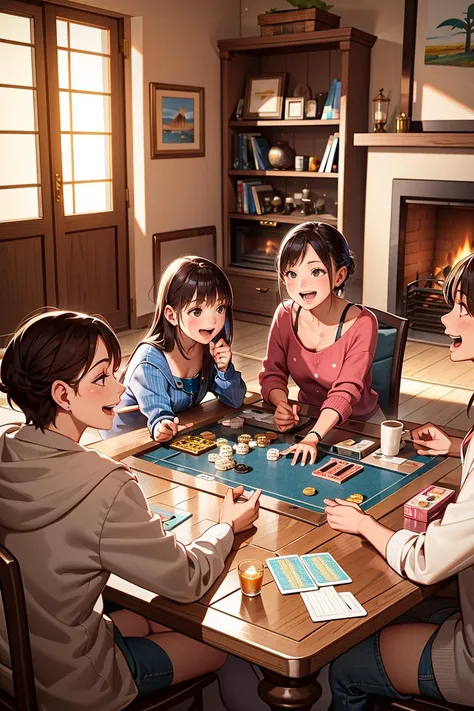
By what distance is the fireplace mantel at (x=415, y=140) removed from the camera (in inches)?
210

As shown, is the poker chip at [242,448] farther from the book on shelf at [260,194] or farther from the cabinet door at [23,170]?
the book on shelf at [260,194]

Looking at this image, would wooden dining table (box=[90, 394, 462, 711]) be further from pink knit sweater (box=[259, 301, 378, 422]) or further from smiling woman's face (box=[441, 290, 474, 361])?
pink knit sweater (box=[259, 301, 378, 422])

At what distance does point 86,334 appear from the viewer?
4.67ft

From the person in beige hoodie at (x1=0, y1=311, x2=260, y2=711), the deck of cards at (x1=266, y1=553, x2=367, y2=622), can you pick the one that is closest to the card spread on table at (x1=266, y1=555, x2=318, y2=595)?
the deck of cards at (x1=266, y1=553, x2=367, y2=622)

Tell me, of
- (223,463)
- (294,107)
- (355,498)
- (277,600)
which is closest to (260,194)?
(294,107)

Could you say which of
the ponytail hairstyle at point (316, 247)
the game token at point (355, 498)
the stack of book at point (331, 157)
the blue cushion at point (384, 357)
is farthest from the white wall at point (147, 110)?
the game token at point (355, 498)

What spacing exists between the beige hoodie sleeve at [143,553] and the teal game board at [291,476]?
0.43m

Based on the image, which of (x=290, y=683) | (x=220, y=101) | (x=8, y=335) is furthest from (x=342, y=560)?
(x=220, y=101)

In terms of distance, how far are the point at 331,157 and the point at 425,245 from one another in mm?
963

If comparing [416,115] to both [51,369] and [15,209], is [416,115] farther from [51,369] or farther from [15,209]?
[51,369]

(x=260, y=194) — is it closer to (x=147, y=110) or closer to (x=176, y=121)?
(x=176, y=121)

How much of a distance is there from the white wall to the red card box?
15.3 ft

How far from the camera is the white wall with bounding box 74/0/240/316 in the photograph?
5922 mm

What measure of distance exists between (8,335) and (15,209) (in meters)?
0.83
